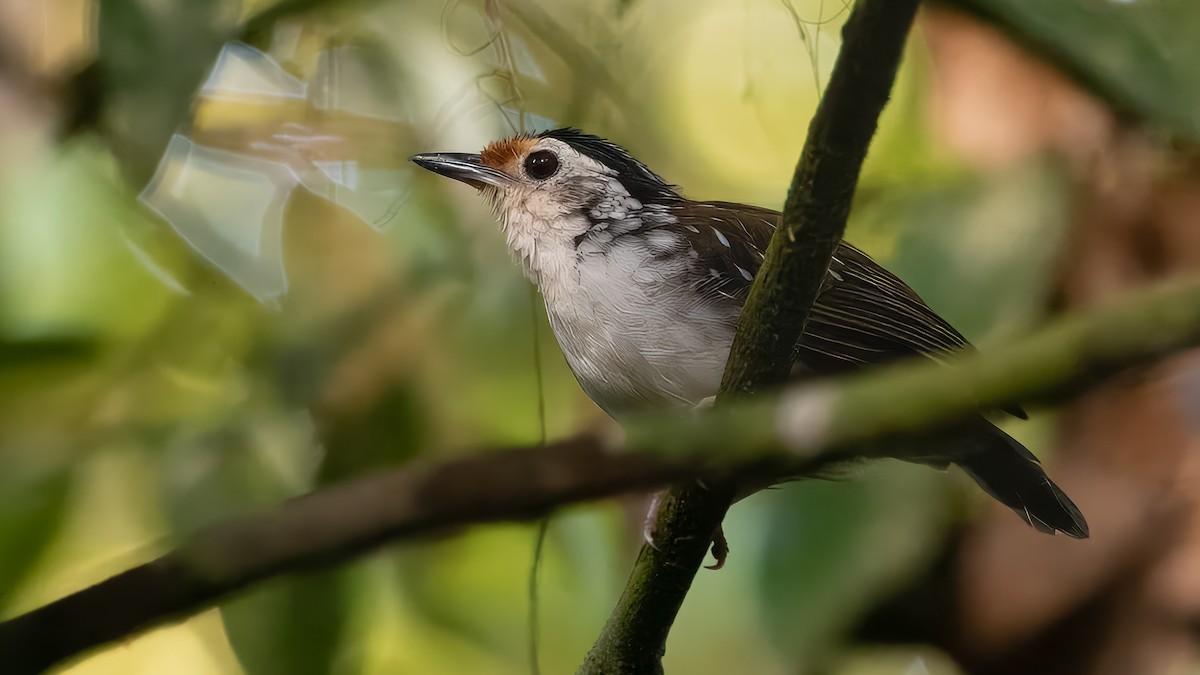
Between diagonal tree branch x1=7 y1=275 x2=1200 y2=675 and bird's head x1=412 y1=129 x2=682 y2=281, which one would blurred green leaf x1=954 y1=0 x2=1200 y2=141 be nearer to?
bird's head x1=412 y1=129 x2=682 y2=281

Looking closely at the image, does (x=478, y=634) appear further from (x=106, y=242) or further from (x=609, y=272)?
(x=106, y=242)

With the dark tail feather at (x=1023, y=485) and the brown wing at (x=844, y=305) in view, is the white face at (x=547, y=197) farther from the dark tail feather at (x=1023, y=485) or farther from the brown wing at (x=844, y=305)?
the dark tail feather at (x=1023, y=485)

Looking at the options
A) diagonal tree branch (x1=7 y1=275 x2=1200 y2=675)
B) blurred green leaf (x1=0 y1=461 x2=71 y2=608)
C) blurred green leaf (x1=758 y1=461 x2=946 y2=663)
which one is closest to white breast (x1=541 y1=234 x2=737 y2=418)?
blurred green leaf (x1=758 y1=461 x2=946 y2=663)

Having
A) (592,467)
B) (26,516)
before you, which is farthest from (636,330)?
(26,516)

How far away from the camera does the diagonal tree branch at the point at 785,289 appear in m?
0.64

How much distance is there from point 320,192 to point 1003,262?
38.6 inches

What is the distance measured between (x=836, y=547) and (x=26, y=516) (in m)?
1.09

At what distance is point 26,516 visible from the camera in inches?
60.8

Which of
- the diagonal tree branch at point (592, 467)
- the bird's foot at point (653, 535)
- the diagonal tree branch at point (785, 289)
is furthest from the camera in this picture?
the bird's foot at point (653, 535)

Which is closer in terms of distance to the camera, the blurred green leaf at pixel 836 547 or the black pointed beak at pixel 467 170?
the black pointed beak at pixel 467 170

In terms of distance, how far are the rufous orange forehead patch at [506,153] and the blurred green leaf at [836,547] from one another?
0.55 metres

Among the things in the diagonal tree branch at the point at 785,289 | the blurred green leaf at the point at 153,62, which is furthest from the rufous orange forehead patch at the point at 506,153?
the diagonal tree branch at the point at 785,289

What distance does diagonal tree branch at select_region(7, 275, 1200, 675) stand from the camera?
497 mm

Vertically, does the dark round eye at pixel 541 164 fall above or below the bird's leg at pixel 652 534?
above
